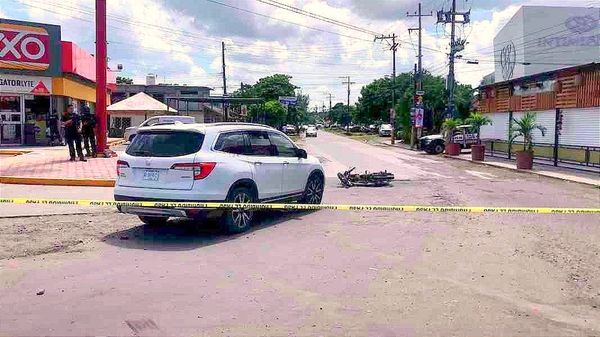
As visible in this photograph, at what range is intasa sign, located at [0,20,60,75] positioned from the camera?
26.8 meters

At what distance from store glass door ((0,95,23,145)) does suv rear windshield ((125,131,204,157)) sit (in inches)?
860

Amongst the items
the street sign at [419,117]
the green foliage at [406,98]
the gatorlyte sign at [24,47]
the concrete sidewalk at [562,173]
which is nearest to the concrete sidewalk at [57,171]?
the gatorlyte sign at [24,47]

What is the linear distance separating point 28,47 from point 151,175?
73.1 feet

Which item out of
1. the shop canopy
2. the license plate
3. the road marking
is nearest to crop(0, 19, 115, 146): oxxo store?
the shop canopy

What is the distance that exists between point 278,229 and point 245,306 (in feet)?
12.6

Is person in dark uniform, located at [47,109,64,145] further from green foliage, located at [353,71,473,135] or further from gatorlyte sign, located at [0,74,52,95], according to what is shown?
green foliage, located at [353,71,473,135]

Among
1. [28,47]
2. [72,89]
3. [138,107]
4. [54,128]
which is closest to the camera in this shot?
[28,47]

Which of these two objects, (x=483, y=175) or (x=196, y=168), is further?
(x=483, y=175)

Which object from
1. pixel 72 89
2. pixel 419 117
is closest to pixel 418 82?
pixel 419 117

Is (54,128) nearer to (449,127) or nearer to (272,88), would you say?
(449,127)

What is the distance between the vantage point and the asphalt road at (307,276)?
16.5 feet

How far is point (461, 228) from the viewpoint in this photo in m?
9.62

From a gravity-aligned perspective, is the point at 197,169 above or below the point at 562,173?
above

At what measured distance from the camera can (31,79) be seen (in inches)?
1095
